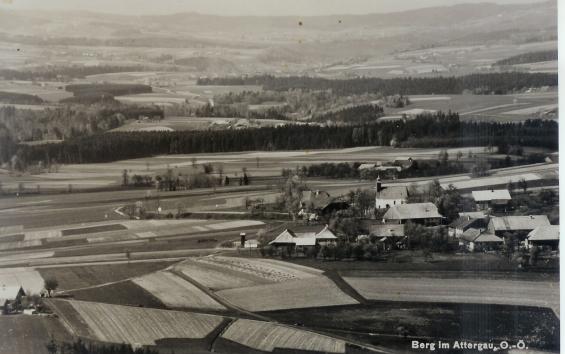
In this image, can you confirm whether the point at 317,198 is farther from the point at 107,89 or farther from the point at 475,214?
the point at 107,89

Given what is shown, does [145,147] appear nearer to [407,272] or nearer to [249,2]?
[249,2]

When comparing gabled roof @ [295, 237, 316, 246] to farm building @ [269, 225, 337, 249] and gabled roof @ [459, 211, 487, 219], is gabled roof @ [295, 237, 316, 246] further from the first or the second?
gabled roof @ [459, 211, 487, 219]

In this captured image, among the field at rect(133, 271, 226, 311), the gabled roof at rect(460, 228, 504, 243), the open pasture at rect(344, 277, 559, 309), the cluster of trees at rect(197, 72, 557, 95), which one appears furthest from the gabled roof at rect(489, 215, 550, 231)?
the field at rect(133, 271, 226, 311)

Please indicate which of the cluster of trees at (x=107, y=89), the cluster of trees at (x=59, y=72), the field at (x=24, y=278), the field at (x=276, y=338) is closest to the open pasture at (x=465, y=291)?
the field at (x=276, y=338)

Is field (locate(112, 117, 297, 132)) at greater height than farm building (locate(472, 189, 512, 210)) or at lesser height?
greater

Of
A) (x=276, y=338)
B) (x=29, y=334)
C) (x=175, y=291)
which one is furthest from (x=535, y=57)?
(x=29, y=334)

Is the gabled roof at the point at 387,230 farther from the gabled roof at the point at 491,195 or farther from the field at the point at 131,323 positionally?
the field at the point at 131,323
